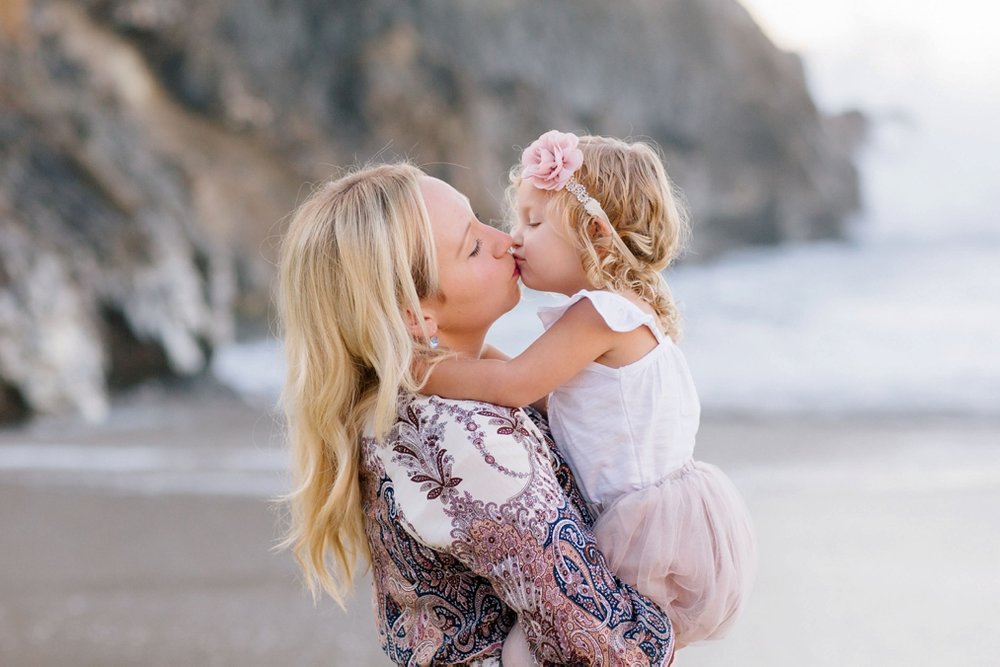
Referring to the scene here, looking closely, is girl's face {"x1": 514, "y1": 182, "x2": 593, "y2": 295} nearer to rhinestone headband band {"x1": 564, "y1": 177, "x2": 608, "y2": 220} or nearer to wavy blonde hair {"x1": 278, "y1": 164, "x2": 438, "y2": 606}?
rhinestone headband band {"x1": 564, "y1": 177, "x2": 608, "y2": 220}

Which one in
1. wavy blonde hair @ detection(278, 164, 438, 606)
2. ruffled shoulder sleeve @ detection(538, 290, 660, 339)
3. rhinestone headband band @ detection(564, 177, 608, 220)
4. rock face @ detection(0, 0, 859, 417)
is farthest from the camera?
rock face @ detection(0, 0, 859, 417)

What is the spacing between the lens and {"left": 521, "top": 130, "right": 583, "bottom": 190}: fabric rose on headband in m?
1.64

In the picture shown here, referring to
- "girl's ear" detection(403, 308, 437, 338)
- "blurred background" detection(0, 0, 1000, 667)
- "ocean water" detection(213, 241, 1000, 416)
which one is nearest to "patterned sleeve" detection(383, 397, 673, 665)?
"girl's ear" detection(403, 308, 437, 338)

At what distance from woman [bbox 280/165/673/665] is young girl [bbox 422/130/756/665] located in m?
0.05

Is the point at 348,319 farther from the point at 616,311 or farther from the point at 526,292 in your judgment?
the point at 526,292

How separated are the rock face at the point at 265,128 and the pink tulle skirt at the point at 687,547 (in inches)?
150

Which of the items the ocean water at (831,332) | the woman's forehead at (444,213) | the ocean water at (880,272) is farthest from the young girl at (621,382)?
the ocean water at (880,272)

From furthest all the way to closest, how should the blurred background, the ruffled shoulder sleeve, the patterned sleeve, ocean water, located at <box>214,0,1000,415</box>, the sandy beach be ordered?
ocean water, located at <box>214,0,1000,415</box> < the blurred background < the sandy beach < the ruffled shoulder sleeve < the patterned sleeve

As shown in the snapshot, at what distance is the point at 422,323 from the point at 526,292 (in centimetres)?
460

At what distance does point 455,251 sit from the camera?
1.47m

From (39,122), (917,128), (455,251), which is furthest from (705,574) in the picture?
(917,128)

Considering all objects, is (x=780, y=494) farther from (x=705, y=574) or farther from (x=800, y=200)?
(x=800, y=200)

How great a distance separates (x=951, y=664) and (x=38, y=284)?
15.5 feet

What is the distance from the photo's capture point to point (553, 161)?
5.41ft
